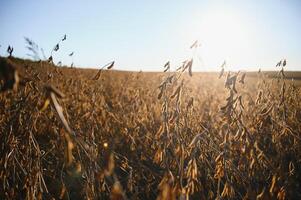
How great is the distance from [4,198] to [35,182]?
1.05 metres

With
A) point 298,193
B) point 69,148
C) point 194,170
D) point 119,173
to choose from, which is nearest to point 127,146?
point 119,173

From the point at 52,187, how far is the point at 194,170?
7.14 feet

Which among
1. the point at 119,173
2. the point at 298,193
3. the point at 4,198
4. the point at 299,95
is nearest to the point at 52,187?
the point at 4,198

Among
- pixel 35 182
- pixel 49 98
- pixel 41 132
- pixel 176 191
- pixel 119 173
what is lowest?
pixel 119 173

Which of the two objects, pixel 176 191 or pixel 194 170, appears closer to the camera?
pixel 176 191

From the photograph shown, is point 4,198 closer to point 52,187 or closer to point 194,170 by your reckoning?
point 52,187

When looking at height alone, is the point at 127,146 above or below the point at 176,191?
below

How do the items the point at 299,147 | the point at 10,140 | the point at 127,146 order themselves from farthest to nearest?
the point at 127,146, the point at 299,147, the point at 10,140

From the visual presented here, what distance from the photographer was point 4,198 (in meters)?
2.63

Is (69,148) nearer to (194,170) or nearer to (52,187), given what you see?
(194,170)

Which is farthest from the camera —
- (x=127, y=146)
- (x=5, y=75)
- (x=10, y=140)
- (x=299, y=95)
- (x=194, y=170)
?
(x=299, y=95)

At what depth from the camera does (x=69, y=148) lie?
33.1 inches

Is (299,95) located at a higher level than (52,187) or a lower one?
higher

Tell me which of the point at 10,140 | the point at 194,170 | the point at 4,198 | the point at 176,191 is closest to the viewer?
the point at 176,191
